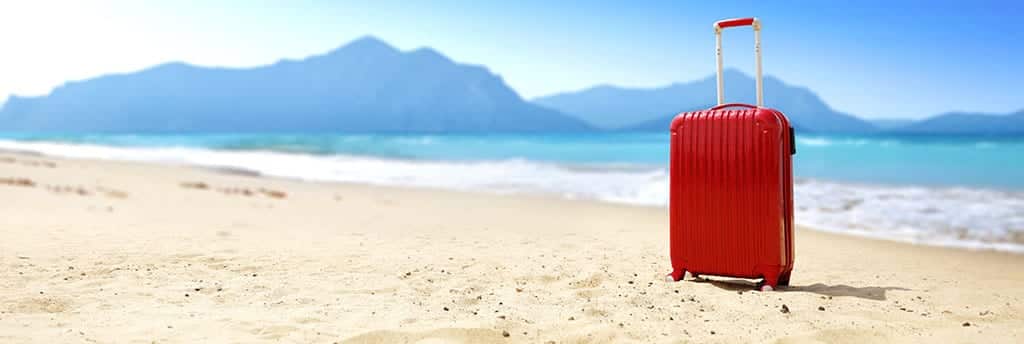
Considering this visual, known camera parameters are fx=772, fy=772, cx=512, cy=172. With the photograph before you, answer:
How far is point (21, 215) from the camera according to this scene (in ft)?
27.3

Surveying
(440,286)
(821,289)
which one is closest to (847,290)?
(821,289)

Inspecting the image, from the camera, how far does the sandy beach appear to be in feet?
12.7

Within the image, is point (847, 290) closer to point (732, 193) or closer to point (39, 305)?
point (732, 193)

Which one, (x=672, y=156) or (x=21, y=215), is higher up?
(x=672, y=156)

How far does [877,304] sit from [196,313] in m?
3.90

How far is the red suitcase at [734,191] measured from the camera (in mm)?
4859

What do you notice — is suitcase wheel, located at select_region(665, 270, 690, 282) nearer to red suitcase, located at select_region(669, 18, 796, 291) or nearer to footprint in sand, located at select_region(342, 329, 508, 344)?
red suitcase, located at select_region(669, 18, 796, 291)

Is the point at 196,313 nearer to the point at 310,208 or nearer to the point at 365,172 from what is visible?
the point at 310,208

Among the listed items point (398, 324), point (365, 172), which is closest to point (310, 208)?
point (398, 324)

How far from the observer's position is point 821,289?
5.12 meters

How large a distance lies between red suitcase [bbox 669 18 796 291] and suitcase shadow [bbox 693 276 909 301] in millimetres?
95

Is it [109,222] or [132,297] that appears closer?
[132,297]

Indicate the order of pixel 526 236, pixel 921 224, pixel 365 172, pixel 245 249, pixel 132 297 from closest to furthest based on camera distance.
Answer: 1. pixel 132 297
2. pixel 245 249
3. pixel 526 236
4. pixel 921 224
5. pixel 365 172

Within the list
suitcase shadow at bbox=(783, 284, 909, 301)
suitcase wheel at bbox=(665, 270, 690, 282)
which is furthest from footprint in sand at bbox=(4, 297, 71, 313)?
suitcase shadow at bbox=(783, 284, 909, 301)
